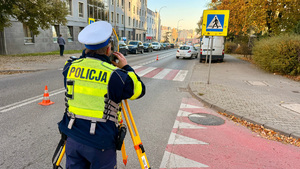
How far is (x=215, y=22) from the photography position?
820 centimetres

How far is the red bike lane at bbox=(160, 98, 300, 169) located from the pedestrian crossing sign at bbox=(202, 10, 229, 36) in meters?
4.63

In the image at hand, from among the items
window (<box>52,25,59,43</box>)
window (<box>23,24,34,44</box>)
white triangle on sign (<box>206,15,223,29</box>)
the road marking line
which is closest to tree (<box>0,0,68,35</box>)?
window (<box>23,24,34,44</box>)

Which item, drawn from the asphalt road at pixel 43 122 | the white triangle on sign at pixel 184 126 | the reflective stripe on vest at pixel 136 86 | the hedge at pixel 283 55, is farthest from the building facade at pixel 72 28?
the reflective stripe on vest at pixel 136 86

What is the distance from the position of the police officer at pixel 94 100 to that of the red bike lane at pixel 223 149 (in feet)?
5.48

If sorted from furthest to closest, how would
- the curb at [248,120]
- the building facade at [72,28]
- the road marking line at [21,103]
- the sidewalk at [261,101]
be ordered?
the building facade at [72,28] < the road marking line at [21,103] < the sidewalk at [261,101] < the curb at [248,120]

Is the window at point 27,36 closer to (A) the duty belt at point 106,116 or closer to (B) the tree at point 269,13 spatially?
(B) the tree at point 269,13

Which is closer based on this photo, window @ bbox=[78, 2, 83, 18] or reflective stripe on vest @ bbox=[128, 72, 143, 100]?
reflective stripe on vest @ bbox=[128, 72, 143, 100]

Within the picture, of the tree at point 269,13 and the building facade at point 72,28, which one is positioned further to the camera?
the building facade at point 72,28

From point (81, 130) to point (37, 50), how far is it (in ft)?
78.2

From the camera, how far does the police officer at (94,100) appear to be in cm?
161

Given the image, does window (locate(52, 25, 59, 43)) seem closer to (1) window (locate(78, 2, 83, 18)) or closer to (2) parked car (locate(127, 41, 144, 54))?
(1) window (locate(78, 2, 83, 18))

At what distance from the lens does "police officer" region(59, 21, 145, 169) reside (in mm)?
1610

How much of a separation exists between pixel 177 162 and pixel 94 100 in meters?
2.09

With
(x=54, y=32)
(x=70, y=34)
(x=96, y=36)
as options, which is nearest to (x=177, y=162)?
(x=96, y=36)
